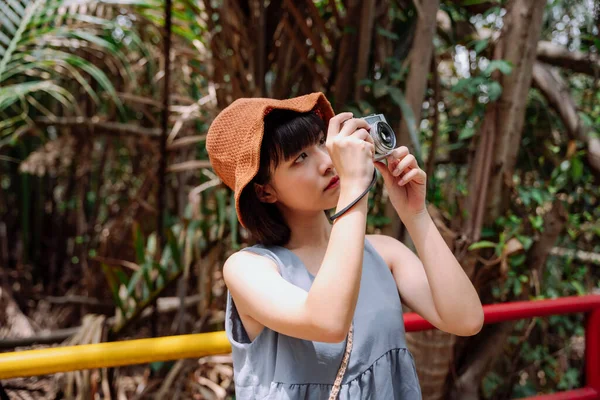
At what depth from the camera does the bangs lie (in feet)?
2.39

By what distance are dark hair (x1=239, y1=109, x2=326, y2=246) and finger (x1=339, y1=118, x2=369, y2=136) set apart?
79 mm

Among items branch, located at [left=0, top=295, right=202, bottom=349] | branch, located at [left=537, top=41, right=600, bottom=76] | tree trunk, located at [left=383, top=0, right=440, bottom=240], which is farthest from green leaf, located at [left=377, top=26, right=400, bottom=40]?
branch, located at [left=0, top=295, right=202, bottom=349]

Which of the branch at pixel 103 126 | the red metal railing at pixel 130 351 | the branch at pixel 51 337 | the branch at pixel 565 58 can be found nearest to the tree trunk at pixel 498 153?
the red metal railing at pixel 130 351

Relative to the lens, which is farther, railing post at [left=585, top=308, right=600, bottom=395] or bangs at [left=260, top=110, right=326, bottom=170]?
railing post at [left=585, top=308, right=600, bottom=395]

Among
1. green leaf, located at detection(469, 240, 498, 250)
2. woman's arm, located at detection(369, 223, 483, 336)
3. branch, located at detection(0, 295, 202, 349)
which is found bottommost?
branch, located at detection(0, 295, 202, 349)

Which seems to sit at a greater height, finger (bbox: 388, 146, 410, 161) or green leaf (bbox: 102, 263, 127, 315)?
finger (bbox: 388, 146, 410, 161)

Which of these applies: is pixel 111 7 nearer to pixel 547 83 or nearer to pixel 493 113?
pixel 493 113

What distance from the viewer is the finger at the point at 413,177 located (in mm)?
751

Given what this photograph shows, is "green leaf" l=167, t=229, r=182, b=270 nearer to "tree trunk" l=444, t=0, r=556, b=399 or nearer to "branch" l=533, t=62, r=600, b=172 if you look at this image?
"tree trunk" l=444, t=0, r=556, b=399

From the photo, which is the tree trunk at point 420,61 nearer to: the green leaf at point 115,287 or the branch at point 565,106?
the branch at point 565,106

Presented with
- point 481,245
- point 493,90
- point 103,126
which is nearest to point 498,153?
point 493,90

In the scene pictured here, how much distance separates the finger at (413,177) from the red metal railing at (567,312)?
0.36 meters

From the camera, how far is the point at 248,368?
748 millimetres

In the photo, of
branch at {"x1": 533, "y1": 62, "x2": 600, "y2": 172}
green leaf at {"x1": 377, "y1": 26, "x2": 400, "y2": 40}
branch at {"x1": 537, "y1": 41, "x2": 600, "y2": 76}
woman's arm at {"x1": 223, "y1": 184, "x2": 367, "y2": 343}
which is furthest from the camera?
branch at {"x1": 537, "y1": 41, "x2": 600, "y2": 76}
